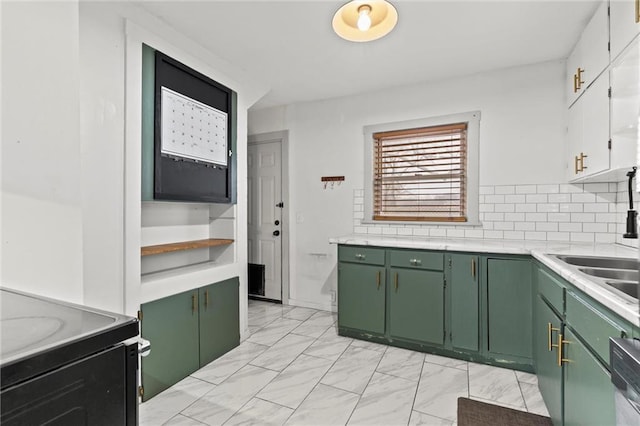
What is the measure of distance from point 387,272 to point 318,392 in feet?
3.75

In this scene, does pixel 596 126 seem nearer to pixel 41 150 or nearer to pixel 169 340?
pixel 41 150

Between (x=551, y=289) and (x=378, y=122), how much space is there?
7.71 feet

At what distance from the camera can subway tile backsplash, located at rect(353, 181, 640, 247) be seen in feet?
8.41

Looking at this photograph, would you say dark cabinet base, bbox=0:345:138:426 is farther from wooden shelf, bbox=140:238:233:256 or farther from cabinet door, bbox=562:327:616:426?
wooden shelf, bbox=140:238:233:256

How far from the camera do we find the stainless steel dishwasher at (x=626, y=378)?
74cm

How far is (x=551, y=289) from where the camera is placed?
1.75m

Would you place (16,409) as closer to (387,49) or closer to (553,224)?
(387,49)

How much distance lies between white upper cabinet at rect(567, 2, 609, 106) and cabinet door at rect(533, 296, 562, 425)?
1531mm

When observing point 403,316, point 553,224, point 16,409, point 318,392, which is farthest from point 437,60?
point 16,409

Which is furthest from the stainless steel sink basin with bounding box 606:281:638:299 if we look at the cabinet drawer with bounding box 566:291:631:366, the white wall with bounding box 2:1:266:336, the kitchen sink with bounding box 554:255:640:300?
the white wall with bounding box 2:1:266:336

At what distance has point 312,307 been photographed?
12.8 feet

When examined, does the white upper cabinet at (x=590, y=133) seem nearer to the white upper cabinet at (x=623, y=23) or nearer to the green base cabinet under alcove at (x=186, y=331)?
the white upper cabinet at (x=623, y=23)

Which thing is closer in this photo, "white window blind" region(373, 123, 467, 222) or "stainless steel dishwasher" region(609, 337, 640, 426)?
"stainless steel dishwasher" region(609, 337, 640, 426)

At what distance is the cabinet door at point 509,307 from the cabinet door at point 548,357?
184mm
